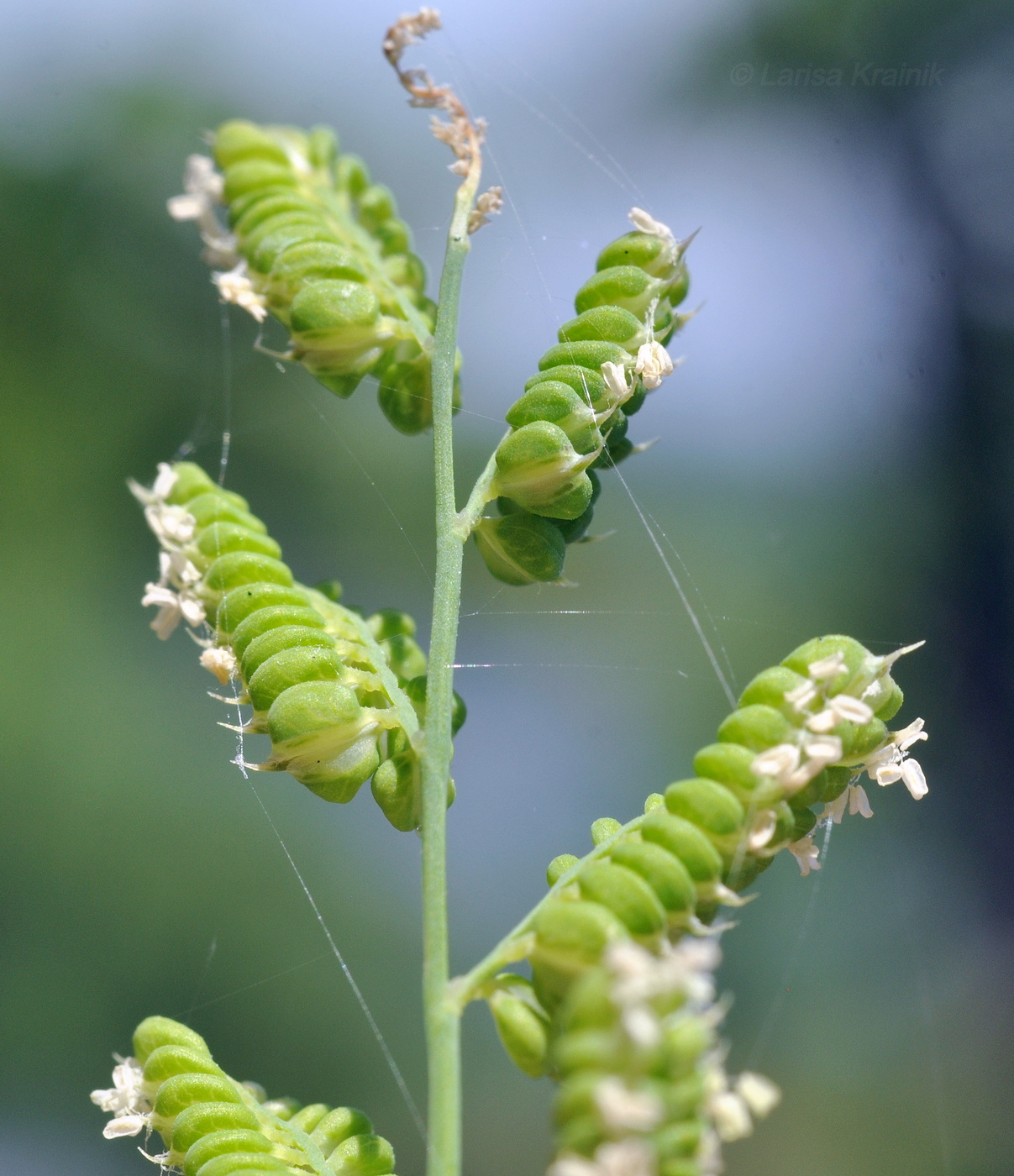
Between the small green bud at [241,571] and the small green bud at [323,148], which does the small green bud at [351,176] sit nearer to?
the small green bud at [323,148]

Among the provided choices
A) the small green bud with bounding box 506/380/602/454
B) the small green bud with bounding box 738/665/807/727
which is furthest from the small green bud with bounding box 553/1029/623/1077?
the small green bud with bounding box 506/380/602/454

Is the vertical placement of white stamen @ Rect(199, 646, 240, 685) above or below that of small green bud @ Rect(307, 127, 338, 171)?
below

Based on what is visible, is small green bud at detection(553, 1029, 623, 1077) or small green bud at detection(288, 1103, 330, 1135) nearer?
small green bud at detection(553, 1029, 623, 1077)

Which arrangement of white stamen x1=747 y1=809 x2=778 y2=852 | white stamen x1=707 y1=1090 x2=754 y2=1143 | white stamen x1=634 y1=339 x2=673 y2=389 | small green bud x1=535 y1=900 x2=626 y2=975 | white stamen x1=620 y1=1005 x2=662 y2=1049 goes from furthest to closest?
white stamen x1=634 y1=339 x2=673 y2=389 < white stamen x1=747 y1=809 x2=778 y2=852 < small green bud x1=535 y1=900 x2=626 y2=975 < white stamen x1=707 y1=1090 x2=754 y2=1143 < white stamen x1=620 y1=1005 x2=662 y2=1049

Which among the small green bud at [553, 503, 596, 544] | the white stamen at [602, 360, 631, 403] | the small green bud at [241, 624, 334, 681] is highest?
the white stamen at [602, 360, 631, 403]

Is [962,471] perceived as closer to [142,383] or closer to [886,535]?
[886,535]

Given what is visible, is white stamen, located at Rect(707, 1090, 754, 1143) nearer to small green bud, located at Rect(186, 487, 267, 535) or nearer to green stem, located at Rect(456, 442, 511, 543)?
green stem, located at Rect(456, 442, 511, 543)
